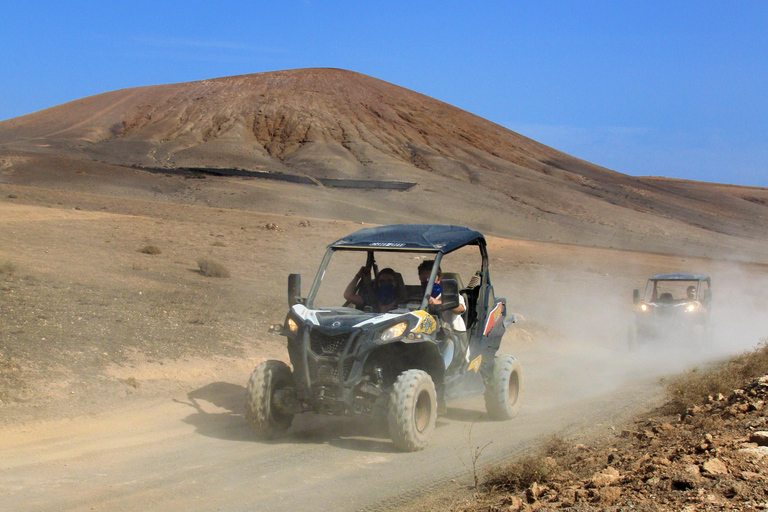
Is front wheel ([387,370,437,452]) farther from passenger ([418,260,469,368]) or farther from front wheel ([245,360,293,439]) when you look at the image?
front wheel ([245,360,293,439])

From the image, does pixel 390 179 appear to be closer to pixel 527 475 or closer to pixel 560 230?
pixel 560 230

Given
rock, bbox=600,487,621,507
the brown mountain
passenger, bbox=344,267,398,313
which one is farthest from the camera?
the brown mountain

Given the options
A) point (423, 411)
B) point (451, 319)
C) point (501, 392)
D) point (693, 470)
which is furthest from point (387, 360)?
point (693, 470)

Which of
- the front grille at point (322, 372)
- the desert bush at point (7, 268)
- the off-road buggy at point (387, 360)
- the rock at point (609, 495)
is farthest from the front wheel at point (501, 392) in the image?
the desert bush at point (7, 268)

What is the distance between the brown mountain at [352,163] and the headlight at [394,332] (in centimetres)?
4174

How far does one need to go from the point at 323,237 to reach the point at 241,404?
19.5 m

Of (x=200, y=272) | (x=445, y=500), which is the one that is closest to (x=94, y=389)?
(x=445, y=500)

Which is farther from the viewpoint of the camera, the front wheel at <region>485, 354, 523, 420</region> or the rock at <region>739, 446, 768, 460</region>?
the front wheel at <region>485, 354, 523, 420</region>

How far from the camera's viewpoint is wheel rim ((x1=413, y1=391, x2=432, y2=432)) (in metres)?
7.12

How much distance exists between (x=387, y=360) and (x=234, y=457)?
5.99 ft

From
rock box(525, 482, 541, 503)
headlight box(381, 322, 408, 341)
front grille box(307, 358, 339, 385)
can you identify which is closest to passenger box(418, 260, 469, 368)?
headlight box(381, 322, 408, 341)

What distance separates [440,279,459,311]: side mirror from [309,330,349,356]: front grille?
111cm

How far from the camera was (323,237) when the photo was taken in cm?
2870

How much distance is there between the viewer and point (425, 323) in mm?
7316
